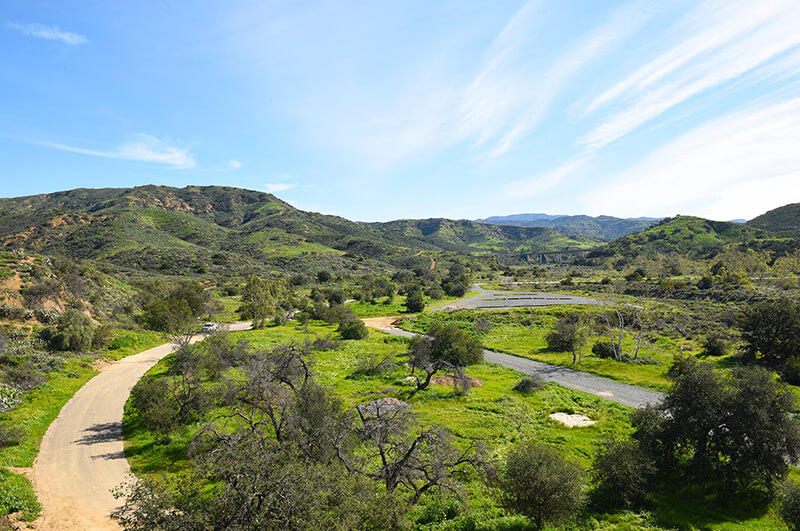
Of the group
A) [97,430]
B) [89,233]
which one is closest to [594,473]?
[97,430]

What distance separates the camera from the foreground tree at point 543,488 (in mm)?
12406

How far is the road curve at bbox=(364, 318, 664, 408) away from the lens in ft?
92.4

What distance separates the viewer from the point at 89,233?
11938 centimetres

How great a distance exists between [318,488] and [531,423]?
751 inches

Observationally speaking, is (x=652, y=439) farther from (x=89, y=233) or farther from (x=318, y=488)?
(x=89, y=233)

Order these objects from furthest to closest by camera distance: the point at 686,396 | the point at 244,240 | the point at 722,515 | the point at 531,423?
the point at 244,240 → the point at 531,423 → the point at 686,396 → the point at 722,515

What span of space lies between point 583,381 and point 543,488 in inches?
956

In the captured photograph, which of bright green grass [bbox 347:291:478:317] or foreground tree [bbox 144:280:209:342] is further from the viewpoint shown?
bright green grass [bbox 347:291:478:317]

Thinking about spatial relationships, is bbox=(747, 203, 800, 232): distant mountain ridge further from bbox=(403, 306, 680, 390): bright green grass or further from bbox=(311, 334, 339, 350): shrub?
bbox=(311, 334, 339, 350): shrub

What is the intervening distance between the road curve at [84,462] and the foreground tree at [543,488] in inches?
581

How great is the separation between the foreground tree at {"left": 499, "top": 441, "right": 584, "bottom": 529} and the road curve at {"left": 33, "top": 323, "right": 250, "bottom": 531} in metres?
14.8

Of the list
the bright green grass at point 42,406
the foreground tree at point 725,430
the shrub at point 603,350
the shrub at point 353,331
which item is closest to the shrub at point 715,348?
the shrub at point 603,350

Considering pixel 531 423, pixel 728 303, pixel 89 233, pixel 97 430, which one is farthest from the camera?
pixel 89 233

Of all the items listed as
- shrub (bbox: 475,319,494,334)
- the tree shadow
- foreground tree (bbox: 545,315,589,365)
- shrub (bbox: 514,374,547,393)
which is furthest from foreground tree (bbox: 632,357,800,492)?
shrub (bbox: 475,319,494,334)
